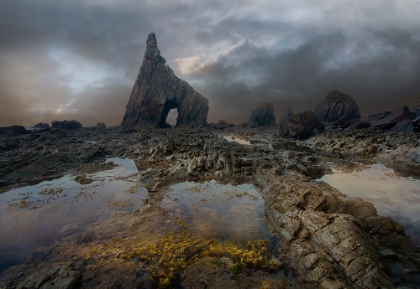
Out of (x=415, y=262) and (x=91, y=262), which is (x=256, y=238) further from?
(x=91, y=262)

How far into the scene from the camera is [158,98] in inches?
5162

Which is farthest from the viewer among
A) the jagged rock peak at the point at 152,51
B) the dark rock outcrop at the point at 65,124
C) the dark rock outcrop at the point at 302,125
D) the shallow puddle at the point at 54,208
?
the jagged rock peak at the point at 152,51

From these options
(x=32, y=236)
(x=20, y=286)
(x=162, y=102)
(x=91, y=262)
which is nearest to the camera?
(x=20, y=286)

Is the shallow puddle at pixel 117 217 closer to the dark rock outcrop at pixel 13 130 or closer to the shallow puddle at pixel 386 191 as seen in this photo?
the shallow puddle at pixel 386 191

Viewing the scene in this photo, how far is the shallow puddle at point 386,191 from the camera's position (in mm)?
9055

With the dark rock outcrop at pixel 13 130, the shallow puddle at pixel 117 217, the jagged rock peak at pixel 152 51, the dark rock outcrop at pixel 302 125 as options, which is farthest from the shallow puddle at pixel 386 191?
the jagged rock peak at pixel 152 51

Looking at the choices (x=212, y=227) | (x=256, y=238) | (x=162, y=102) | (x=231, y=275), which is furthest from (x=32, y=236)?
(x=162, y=102)

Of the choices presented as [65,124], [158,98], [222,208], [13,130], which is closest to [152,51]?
[158,98]

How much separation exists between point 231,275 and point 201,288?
1.01 meters

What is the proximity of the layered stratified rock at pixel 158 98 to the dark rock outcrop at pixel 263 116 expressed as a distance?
1601 inches

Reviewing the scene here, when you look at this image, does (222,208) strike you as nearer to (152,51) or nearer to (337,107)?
(337,107)

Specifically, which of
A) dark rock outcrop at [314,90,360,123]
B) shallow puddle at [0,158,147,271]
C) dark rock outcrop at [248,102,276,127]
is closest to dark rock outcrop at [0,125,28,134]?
shallow puddle at [0,158,147,271]

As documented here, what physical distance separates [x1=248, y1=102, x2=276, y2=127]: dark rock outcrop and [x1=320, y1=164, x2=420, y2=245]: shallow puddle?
143341 mm

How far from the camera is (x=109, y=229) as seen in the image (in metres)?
8.92
